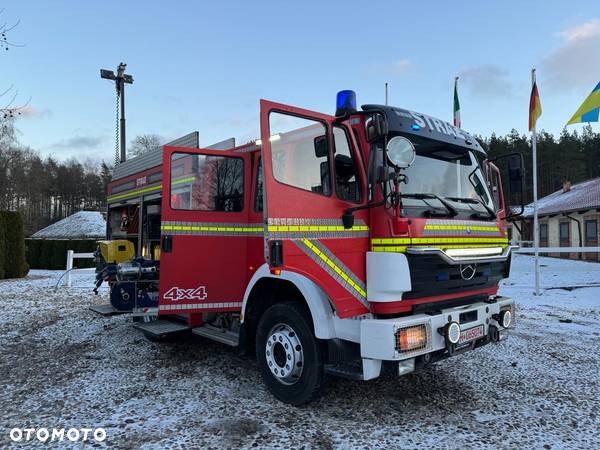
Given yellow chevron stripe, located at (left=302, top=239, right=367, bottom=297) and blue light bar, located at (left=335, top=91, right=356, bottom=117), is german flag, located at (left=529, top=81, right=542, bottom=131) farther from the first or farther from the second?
yellow chevron stripe, located at (left=302, top=239, right=367, bottom=297)

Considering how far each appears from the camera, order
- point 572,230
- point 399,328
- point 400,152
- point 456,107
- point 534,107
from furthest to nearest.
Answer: point 572,230, point 534,107, point 456,107, point 400,152, point 399,328

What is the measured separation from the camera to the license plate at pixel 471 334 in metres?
3.79

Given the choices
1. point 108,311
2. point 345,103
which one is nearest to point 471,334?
point 345,103

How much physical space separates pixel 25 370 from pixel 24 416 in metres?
1.57

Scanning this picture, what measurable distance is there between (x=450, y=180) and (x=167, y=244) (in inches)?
118

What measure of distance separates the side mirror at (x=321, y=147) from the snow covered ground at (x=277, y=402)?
7.35 feet

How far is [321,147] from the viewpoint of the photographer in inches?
147

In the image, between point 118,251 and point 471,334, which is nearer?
point 471,334

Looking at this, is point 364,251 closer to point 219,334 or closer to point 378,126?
point 378,126

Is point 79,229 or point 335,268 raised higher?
point 79,229

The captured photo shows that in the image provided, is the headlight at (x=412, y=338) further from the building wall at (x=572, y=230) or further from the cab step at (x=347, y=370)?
the building wall at (x=572, y=230)

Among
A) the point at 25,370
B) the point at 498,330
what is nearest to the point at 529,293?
the point at 498,330

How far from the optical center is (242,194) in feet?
16.7

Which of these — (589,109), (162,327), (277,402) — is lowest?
(277,402)
